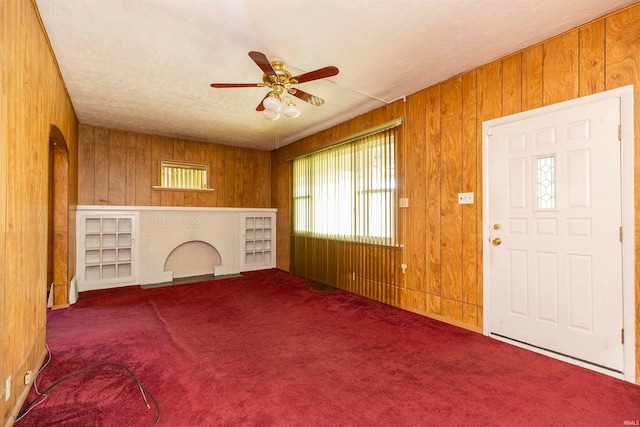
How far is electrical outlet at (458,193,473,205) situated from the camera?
3090 millimetres

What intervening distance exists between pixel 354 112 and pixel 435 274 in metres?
2.51

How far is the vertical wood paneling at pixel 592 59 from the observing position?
7.50ft

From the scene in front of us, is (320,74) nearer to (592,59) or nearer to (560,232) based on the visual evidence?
(592,59)

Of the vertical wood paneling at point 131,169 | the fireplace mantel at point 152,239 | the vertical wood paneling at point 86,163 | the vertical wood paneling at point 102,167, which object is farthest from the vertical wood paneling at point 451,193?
the vertical wood paneling at point 86,163

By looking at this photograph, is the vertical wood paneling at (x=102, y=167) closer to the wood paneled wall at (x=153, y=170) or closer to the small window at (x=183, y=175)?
the wood paneled wall at (x=153, y=170)

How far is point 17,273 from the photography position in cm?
182

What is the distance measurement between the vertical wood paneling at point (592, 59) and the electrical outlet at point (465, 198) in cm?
117

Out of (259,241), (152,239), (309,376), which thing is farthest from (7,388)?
(259,241)

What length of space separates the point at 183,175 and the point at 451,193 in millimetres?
4895

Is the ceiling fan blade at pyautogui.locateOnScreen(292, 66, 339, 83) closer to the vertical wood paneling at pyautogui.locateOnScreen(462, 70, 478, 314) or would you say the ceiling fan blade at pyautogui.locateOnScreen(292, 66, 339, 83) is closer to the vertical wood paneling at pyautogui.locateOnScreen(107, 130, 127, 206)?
the vertical wood paneling at pyautogui.locateOnScreen(462, 70, 478, 314)

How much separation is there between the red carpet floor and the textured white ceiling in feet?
8.69

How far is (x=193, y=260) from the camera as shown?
19.6ft

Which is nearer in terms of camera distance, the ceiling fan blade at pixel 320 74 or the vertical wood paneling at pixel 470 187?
the ceiling fan blade at pixel 320 74

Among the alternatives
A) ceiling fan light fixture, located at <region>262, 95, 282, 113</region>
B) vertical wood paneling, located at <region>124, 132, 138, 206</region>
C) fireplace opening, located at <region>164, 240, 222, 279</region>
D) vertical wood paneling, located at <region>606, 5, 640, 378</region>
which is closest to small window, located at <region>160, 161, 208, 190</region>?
vertical wood paneling, located at <region>124, 132, 138, 206</region>
